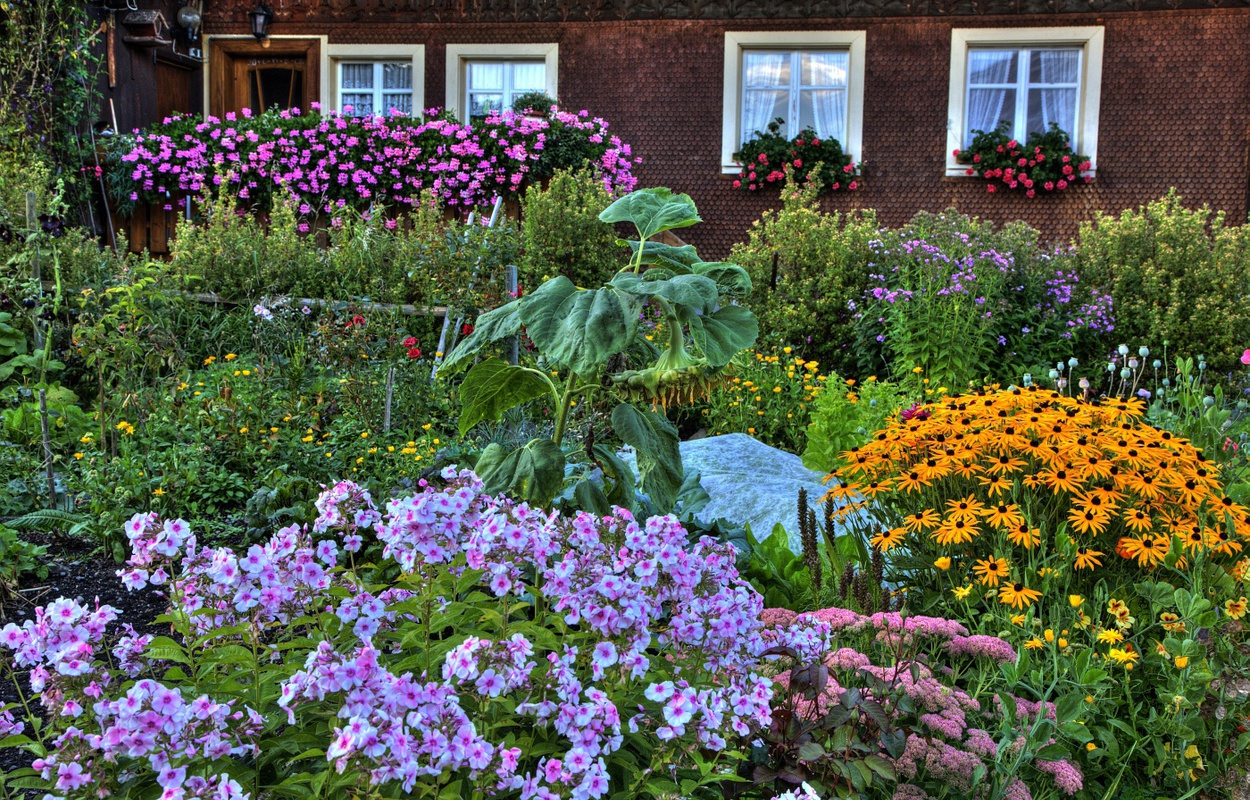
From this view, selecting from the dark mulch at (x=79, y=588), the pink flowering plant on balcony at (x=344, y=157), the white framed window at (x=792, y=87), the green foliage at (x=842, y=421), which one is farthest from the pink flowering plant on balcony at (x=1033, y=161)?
the dark mulch at (x=79, y=588)

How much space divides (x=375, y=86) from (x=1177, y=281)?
932 cm

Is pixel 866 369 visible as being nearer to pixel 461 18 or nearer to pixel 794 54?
pixel 794 54

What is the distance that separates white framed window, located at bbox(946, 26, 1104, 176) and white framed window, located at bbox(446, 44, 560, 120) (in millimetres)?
4774

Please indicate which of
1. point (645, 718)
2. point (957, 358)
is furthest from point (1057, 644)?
point (957, 358)

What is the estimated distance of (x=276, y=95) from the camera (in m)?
13.0

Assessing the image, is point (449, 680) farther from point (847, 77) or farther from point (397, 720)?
point (847, 77)

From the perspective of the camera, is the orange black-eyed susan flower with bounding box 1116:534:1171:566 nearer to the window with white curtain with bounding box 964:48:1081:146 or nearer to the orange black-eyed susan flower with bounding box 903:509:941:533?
the orange black-eyed susan flower with bounding box 903:509:941:533

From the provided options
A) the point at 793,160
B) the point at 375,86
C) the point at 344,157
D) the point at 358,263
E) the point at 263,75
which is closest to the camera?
the point at 358,263

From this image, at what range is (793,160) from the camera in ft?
38.1

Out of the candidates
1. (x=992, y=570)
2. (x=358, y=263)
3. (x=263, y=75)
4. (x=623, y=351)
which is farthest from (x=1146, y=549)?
(x=263, y=75)

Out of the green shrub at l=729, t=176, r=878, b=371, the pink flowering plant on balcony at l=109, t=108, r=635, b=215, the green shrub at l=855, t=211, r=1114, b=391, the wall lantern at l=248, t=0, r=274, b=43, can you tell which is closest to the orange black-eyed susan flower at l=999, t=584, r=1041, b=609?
the green shrub at l=855, t=211, r=1114, b=391

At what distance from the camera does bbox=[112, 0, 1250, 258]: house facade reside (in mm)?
11328

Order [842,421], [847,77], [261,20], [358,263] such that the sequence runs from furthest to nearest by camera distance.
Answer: [261,20] < [847,77] < [358,263] < [842,421]

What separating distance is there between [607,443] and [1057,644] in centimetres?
319
